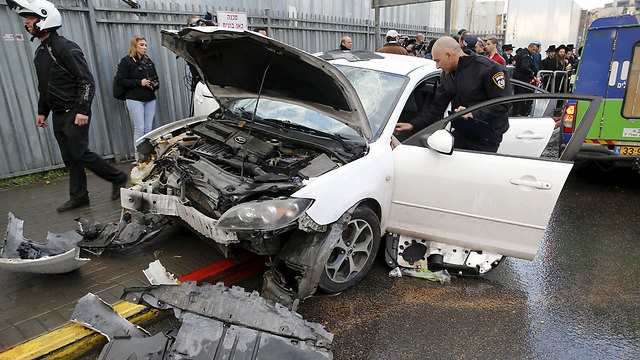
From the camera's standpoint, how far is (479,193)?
10.9 feet

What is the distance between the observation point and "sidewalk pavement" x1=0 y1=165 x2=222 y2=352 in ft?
9.66

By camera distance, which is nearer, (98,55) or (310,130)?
(310,130)

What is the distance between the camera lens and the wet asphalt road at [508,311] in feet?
9.43

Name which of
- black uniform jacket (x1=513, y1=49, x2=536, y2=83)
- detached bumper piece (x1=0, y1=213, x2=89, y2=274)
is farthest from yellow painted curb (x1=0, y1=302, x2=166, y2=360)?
black uniform jacket (x1=513, y1=49, x2=536, y2=83)

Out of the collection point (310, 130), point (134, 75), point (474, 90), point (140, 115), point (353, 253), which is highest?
point (134, 75)

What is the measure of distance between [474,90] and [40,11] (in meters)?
4.29

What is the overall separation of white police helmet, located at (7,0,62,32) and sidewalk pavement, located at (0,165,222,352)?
6.56 ft

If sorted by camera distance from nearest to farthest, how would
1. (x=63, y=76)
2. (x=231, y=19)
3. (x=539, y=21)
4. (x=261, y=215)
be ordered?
(x=261, y=215) → (x=63, y=76) → (x=231, y=19) → (x=539, y=21)

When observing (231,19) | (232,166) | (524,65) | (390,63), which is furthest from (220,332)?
(524,65)

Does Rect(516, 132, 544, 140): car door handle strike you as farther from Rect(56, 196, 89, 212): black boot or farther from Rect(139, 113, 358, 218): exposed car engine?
Rect(56, 196, 89, 212): black boot

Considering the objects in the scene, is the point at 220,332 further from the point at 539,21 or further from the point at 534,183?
the point at 539,21

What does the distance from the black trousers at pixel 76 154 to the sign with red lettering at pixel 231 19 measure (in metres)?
2.95

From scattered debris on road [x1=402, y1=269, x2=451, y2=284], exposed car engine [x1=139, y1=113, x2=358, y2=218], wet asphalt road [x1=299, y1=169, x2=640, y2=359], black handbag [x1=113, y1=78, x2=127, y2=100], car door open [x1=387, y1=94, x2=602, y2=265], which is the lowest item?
wet asphalt road [x1=299, y1=169, x2=640, y2=359]

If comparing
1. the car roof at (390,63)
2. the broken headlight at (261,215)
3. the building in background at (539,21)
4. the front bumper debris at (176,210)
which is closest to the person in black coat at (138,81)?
the front bumper debris at (176,210)
